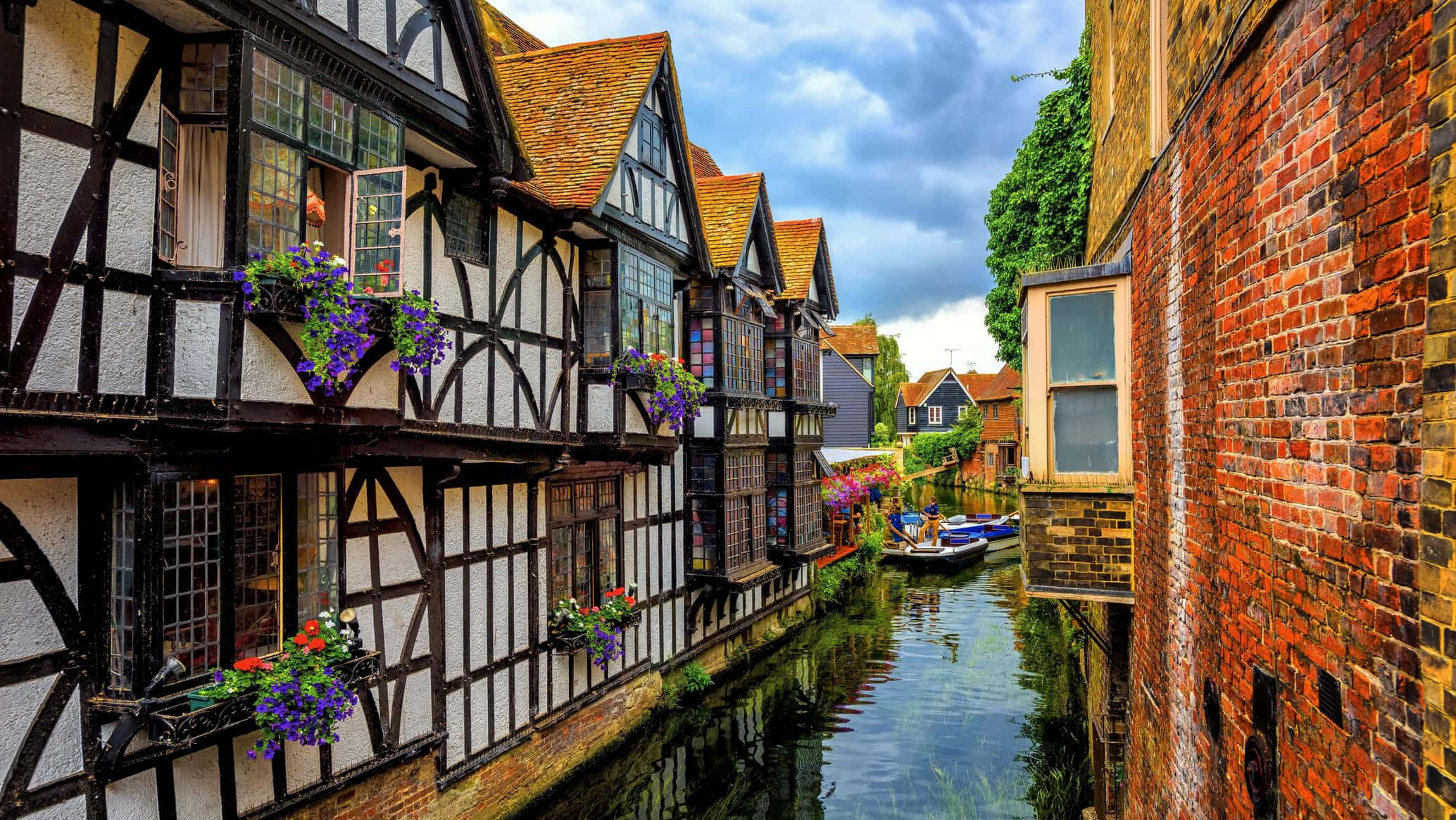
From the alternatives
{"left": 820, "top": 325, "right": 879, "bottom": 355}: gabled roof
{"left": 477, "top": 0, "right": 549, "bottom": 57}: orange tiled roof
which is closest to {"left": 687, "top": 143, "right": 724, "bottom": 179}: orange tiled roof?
{"left": 477, "top": 0, "right": 549, "bottom": 57}: orange tiled roof

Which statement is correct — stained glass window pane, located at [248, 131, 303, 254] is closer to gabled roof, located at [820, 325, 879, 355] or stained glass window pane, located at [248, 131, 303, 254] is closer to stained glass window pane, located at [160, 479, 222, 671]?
stained glass window pane, located at [160, 479, 222, 671]

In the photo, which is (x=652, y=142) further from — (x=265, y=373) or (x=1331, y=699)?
(x=1331, y=699)

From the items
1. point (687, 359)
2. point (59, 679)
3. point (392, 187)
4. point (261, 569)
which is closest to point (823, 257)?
point (687, 359)

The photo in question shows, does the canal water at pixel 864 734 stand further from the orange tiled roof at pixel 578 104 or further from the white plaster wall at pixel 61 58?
the white plaster wall at pixel 61 58

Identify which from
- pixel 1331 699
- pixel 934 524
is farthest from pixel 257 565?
pixel 934 524

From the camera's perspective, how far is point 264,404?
581 cm

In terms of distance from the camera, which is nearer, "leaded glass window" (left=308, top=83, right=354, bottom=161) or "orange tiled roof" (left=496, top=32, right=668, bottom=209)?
"leaded glass window" (left=308, top=83, right=354, bottom=161)

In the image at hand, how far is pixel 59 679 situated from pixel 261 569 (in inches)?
60.6

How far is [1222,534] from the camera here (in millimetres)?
4129

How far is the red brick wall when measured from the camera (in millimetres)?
2408

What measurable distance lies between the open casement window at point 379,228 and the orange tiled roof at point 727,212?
8.56 metres

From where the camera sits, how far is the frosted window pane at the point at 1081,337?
24.5ft

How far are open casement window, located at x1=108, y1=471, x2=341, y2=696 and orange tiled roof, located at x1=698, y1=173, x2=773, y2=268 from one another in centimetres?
952

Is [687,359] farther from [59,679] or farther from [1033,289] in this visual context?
[59,679]
